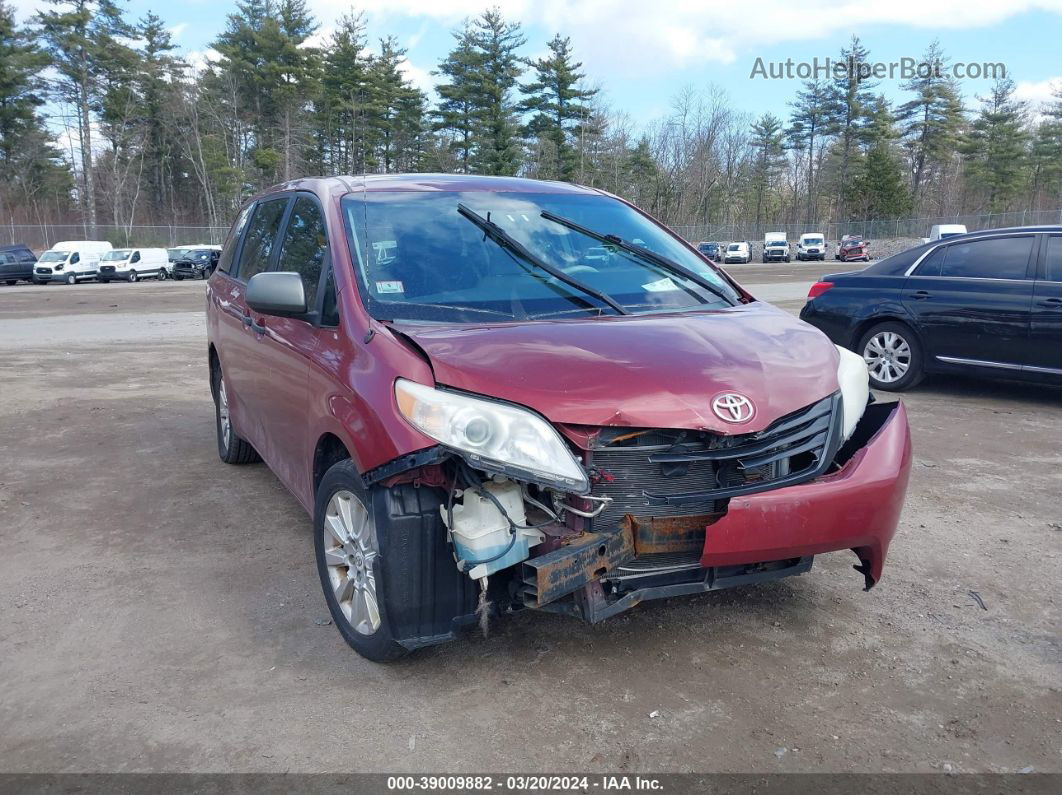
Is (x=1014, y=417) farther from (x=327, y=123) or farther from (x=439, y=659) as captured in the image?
(x=327, y=123)

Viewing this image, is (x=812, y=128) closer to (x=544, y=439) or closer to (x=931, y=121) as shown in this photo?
(x=931, y=121)

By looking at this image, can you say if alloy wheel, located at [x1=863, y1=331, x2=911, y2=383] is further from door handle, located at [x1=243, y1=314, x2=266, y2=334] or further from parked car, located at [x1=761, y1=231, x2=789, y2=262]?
parked car, located at [x1=761, y1=231, x2=789, y2=262]

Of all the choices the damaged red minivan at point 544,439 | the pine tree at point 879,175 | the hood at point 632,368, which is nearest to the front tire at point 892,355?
the damaged red minivan at point 544,439

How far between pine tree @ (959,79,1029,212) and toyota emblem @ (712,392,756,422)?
82.6 meters

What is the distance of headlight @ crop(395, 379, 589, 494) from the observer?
2.78m

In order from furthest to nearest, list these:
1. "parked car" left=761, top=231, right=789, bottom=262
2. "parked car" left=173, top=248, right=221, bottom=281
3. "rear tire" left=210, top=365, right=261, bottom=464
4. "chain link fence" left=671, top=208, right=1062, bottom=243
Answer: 1. "chain link fence" left=671, top=208, right=1062, bottom=243
2. "parked car" left=761, top=231, right=789, bottom=262
3. "parked car" left=173, top=248, right=221, bottom=281
4. "rear tire" left=210, top=365, right=261, bottom=464

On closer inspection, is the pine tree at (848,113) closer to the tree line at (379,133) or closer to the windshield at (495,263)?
the tree line at (379,133)

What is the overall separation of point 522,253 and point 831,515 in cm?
176

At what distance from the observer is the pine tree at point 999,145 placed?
73.6 meters

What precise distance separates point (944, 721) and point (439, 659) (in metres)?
1.79

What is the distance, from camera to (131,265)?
132 feet

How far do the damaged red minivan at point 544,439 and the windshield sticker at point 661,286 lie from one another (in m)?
0.09

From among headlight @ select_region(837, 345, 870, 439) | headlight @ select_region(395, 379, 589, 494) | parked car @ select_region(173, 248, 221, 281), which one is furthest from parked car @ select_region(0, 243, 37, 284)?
headlight @ select_region(837, 345, 870, 439)

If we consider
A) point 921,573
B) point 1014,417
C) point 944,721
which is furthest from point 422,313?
point 1014,417
